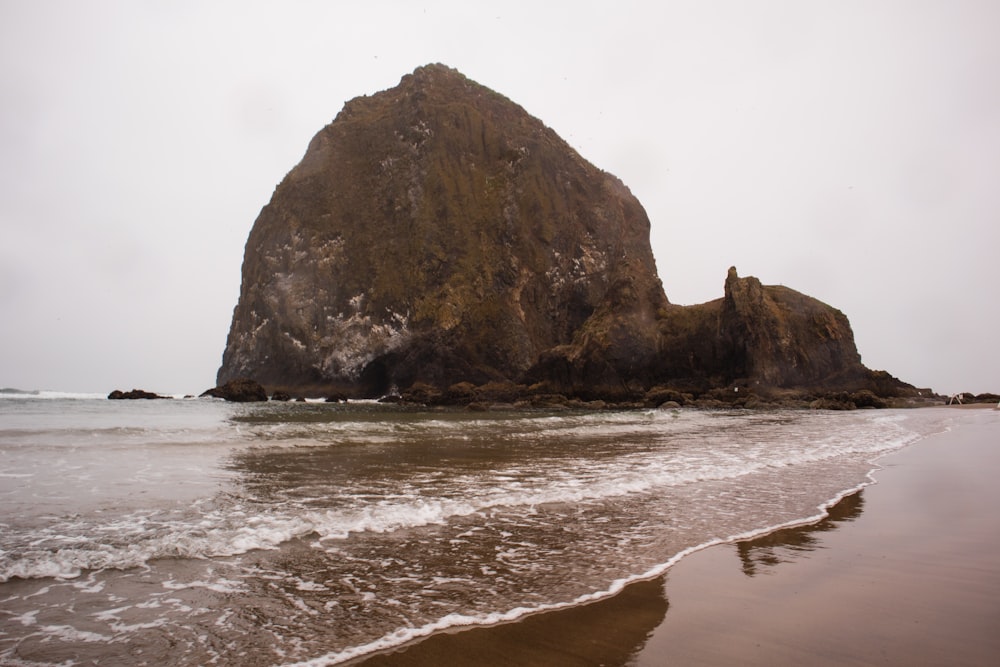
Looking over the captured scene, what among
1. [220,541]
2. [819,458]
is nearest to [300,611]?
[220,541]

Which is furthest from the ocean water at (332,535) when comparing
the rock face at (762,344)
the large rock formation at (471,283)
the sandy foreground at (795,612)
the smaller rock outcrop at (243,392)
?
the smaller rock outcrop at (243,392)

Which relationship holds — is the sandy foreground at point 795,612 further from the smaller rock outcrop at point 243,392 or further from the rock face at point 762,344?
the smaller rock outcrop at point 243,392

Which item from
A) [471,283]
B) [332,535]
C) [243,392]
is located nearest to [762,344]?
[471,283]

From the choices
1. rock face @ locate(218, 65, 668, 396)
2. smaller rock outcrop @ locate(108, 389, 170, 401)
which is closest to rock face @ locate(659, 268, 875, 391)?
rock face @ locate(218, 65, 668, 396)

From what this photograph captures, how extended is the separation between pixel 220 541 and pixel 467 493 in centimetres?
301

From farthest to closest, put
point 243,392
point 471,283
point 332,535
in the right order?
point 471,283
point 243,392
point 332,535

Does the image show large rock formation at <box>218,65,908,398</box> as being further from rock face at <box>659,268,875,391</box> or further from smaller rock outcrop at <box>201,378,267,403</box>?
smaller rock outcrop at <box>201,378,267,403</box>

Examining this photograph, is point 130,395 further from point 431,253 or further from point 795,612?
point 795,612

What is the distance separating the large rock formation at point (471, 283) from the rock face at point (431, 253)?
0.17 m

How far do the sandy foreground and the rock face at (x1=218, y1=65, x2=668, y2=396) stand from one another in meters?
40.0

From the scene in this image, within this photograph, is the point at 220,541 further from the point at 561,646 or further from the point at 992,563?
the point at 992,563

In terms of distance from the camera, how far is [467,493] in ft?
23.3

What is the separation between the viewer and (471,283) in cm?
5616

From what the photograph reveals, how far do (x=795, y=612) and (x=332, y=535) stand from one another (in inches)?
148
